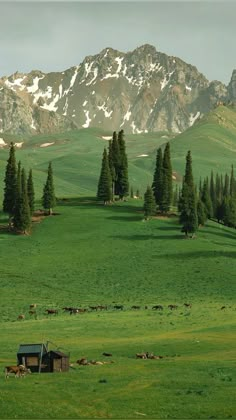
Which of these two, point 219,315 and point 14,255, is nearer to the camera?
point 219,315

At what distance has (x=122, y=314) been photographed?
8300cm

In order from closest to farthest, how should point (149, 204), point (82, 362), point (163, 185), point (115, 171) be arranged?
point (82, 362) < point (149, 204) < point (163, 185) < point (115, 171)

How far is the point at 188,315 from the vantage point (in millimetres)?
81625

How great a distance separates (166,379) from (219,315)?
3496 cm

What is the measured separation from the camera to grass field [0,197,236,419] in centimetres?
4125

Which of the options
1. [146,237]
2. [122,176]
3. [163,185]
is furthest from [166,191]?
Answer: [146,237]

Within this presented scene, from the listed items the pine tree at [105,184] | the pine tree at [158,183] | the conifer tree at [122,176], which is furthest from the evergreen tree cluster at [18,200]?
the pine tree at [158,183]

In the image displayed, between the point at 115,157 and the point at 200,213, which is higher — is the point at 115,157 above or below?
above

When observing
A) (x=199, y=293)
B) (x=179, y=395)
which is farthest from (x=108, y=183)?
(x=179, y=395)

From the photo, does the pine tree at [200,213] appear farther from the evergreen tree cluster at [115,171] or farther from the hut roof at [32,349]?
the hut roof at [32,349]

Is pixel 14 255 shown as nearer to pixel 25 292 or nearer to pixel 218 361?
pixel 25 292

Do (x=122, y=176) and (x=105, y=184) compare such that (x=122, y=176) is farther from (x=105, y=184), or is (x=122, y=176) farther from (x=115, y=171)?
(x=105, y=184)

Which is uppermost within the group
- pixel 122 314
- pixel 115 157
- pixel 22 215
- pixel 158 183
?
pixel 115 157

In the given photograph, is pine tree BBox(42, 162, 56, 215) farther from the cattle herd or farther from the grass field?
the cattle herd
